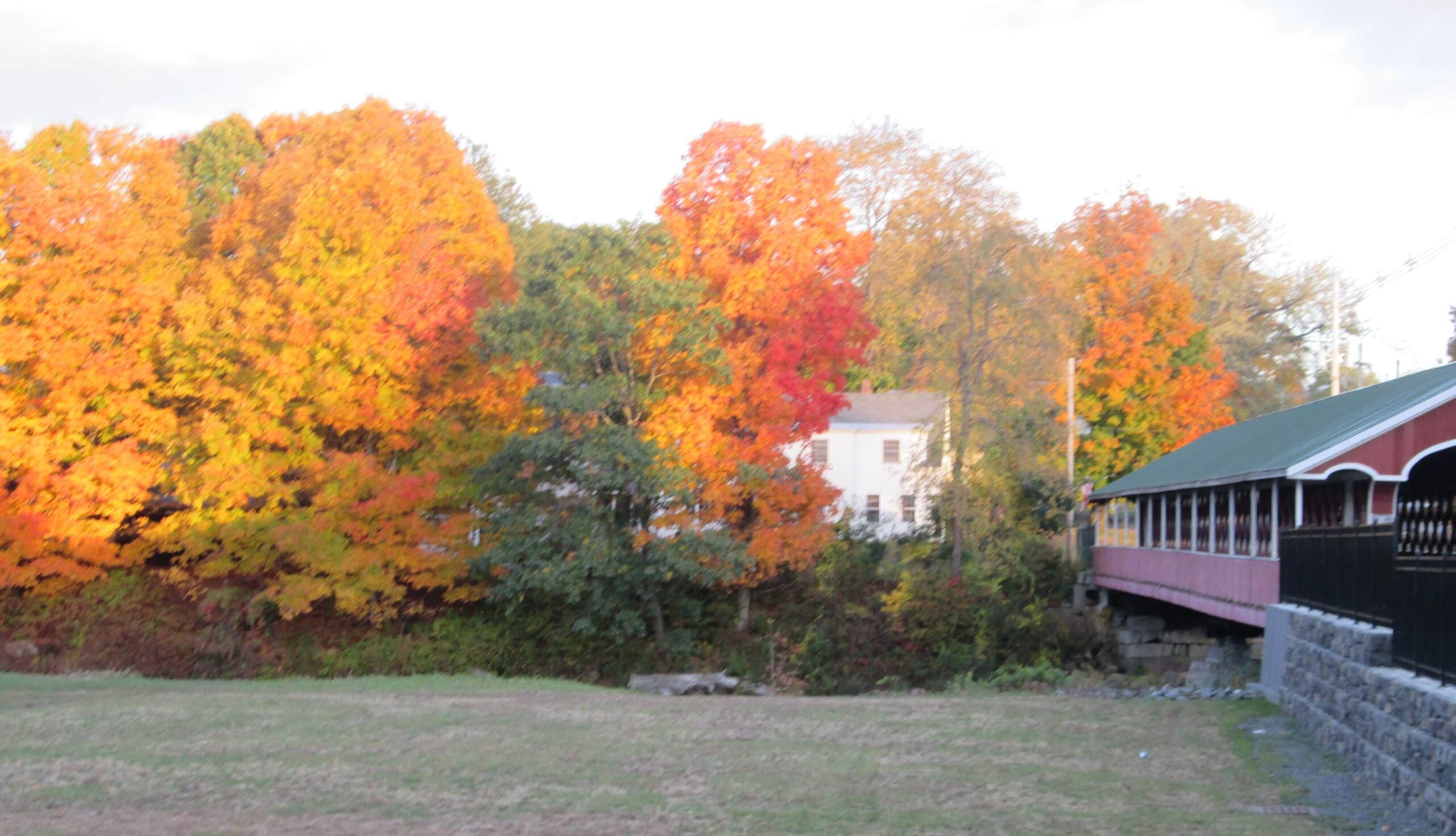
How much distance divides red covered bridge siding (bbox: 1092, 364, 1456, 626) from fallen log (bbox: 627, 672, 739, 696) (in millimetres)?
9425

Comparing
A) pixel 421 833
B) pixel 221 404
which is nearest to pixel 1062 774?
pixel 421 833

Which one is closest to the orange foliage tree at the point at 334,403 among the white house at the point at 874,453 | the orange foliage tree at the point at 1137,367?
the white house at the point at 874,453

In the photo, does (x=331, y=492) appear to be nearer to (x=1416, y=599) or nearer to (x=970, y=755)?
(x=970, y=755)

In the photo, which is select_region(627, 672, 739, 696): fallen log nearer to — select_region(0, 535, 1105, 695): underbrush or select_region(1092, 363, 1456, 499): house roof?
select_region(0, 535, 1105, 695): underbrush

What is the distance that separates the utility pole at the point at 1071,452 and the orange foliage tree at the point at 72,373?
25.4m

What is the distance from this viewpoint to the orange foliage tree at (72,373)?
93.1ft

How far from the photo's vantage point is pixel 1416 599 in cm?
997

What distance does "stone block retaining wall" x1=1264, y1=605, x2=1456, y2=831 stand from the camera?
8.77m

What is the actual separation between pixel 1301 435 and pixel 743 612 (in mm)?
14270

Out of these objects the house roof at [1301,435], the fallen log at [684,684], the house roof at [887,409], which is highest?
the house roof at [887,409]

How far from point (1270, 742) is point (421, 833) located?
8469 millimetres

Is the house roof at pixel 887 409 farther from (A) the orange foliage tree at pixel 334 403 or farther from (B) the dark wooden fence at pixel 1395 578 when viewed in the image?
(B) the dark wooden fence at pixel 1395 578

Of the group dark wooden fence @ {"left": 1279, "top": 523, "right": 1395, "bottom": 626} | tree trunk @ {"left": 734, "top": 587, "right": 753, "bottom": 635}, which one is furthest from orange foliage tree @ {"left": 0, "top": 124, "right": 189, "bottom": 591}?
dark wooden fence @ {"left": 1279, "top": 523, "right": 1395, "bottom": 626}

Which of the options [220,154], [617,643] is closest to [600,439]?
[617,643]
